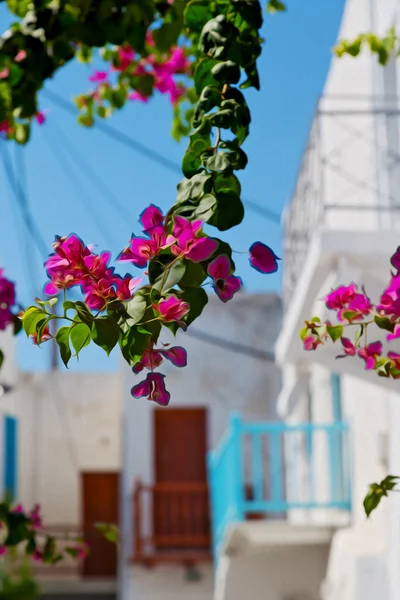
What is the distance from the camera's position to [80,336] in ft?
6.89

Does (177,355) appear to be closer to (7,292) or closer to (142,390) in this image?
(142,390)

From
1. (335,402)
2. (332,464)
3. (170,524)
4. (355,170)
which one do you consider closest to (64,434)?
(170,524)

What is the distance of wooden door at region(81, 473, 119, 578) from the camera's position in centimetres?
2009

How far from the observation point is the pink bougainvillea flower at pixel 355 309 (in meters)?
2.90

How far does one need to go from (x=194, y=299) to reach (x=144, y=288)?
97mm

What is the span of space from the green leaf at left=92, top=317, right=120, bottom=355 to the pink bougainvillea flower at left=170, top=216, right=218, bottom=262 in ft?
0.59

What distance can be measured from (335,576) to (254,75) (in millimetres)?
6514

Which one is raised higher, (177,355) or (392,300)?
(392,300)

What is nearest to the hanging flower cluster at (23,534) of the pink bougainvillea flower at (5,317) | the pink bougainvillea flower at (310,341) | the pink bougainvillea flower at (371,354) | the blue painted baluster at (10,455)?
the pink bougainvillea flower at (5,317)

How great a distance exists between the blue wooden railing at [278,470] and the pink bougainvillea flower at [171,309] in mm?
7203

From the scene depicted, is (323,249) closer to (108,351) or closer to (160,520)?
(108,351)

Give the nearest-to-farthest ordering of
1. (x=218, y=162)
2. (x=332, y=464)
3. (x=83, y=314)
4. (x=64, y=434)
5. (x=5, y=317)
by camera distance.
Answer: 1. (x=83, y=314)
2. (x=218, y=162)
3. (x=5, y=317)
4. (x=332, y=464)
5. (x=64, y=434)

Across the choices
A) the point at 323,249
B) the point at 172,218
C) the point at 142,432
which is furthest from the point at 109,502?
the point at 172,218

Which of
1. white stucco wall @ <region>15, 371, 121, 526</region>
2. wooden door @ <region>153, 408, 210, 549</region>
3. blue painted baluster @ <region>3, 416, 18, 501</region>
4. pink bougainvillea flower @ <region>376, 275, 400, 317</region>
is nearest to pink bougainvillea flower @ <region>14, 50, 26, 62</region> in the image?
pink bougainvillea flower @ <region>376, 275, 400, 317</region>
